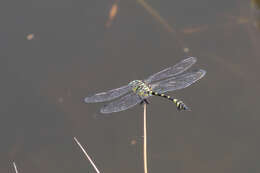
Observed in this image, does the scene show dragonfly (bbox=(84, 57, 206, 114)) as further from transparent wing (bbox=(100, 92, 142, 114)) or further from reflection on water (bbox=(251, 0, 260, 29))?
reflection on water (bbox=(251, 0, 260, 29))

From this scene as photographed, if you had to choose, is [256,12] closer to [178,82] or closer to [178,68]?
[178,68]

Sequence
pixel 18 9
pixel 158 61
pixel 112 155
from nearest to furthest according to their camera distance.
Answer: pixel 112 155 → pixel 158 61 → pixel 18 9

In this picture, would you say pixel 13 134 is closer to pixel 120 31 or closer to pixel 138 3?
pixel 120 31

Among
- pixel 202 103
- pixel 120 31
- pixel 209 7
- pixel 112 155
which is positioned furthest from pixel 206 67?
pixel 112 155

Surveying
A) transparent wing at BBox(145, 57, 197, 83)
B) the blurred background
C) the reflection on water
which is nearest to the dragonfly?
transparent wing at BBox(145, 57, 197, 83)

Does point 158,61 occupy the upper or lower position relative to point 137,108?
upper

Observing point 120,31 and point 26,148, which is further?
point 120,31
